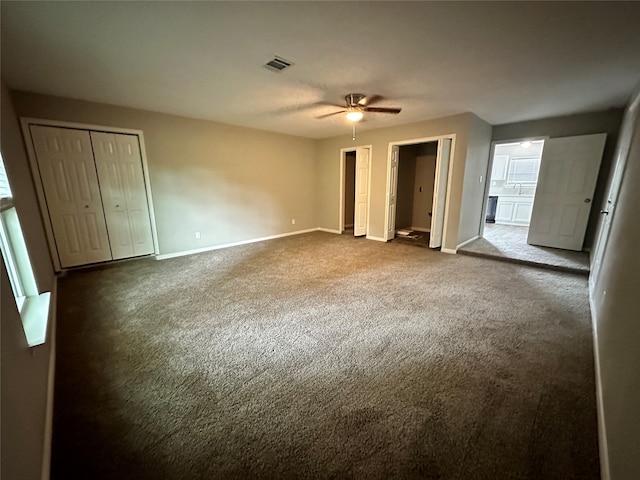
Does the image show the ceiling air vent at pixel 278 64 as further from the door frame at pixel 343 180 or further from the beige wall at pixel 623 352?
the door frame at pixel 343 180

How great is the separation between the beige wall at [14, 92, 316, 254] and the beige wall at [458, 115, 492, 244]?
3.65 meters

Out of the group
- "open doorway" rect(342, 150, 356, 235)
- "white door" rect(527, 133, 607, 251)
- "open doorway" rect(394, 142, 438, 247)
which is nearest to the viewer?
"white door" rect(527, 133, 607, 251)

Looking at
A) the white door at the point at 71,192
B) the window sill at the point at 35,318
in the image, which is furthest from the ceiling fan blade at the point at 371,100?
the white door at the point at 71,192

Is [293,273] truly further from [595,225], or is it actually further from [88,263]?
[595,225]

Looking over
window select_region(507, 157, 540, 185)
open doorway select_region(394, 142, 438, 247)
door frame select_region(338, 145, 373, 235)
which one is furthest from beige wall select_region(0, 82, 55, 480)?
window select_region(507, 157, 540, 185)

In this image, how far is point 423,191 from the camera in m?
6.67

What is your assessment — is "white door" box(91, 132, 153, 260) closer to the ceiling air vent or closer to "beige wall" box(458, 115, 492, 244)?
the ceiling air vent

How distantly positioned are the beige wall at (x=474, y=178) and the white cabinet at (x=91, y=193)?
551 cm

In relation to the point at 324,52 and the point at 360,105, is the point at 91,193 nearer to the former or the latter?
the point at 324,52

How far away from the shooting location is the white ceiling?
5.58 feet

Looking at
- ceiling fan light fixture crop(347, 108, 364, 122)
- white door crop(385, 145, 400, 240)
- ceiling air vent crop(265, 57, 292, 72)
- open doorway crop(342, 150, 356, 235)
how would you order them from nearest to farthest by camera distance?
ceiling air vent crop(265, 57, 292, 72) → ceiling fan light fixture crop(347, 108, 364, 122) → white door crop(385, 145, 400, 240) → open doorway crop(342, 150, 356, 235)

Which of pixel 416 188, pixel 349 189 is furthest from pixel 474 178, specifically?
pixel 349 189

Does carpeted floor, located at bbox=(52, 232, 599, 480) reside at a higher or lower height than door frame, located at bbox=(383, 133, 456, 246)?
lower

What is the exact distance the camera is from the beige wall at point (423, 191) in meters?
6.48
